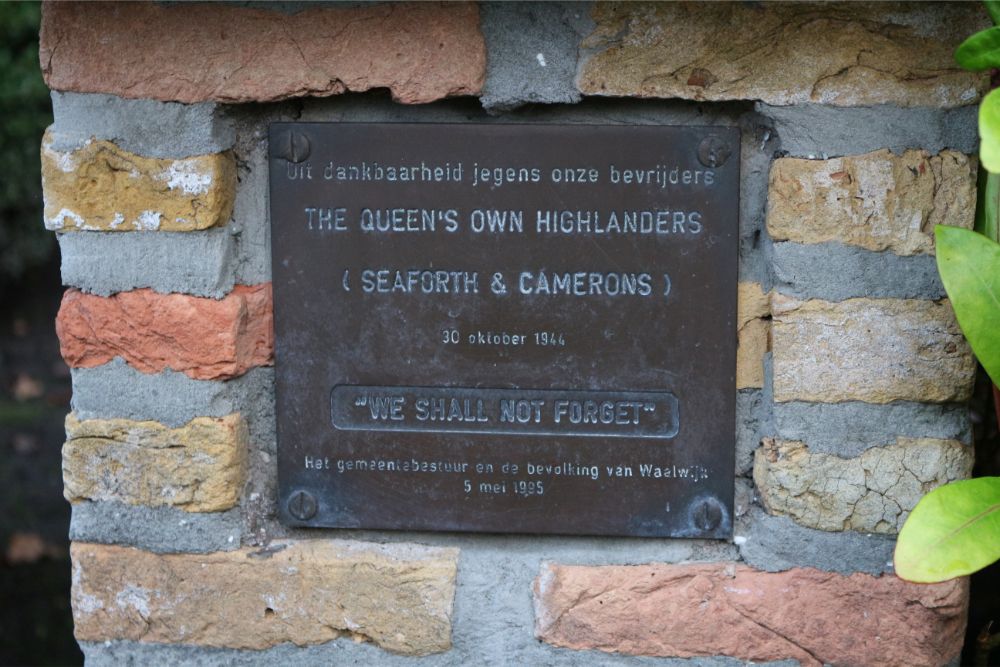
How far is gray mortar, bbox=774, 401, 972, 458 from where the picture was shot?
1.72 meters

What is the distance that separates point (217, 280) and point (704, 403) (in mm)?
815

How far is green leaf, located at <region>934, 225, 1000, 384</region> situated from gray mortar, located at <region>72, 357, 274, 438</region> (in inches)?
43.7

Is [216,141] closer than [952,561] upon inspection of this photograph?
No

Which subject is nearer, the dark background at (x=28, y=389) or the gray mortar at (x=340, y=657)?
the gray mortar at (x=340, y=657)

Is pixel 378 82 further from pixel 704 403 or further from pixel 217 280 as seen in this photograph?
pixel 704 403

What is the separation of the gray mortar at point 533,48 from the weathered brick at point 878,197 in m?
0.36

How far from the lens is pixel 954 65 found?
5.35 feet

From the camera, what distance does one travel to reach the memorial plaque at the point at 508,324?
1752mm

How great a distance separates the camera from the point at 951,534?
1.48 metres

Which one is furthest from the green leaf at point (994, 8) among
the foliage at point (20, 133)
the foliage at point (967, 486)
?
the foliage at point (20, 133)

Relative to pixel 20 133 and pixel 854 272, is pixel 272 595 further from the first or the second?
pixel 20 133

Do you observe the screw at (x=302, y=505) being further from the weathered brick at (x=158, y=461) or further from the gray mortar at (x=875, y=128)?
the gray mortar at (x=875, y=128)

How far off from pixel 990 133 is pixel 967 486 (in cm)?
50

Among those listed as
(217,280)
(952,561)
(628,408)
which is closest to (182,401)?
(217,280)
